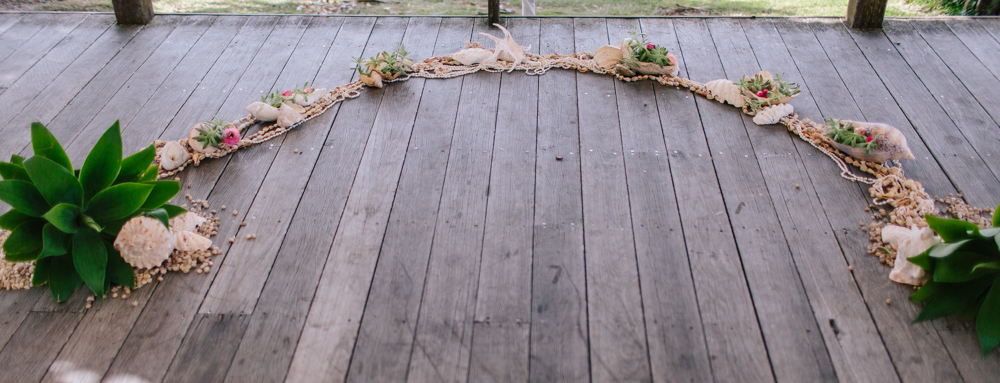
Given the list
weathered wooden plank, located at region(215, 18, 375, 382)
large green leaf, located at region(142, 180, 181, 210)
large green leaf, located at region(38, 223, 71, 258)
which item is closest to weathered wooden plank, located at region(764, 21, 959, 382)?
weathered wooden plank, located at region(215, 18, 375, 382)

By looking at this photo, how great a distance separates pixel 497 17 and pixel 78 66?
206 cm

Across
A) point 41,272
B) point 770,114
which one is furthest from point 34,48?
point 770,114

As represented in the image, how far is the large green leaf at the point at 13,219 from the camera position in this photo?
5.19ft

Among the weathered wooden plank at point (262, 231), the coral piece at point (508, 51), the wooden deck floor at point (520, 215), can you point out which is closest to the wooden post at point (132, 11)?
the wooden deck floor at point (520, 215)

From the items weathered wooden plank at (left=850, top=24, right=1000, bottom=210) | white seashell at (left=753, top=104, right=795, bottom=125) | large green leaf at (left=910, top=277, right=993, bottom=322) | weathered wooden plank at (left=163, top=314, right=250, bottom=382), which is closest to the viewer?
weathered wooden plank at (left=163, top=314, right=250, bottom=382)

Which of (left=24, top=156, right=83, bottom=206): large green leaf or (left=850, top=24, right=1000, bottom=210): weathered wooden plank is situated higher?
(left=24, top=156, right=83, bottom=206): large green leaf

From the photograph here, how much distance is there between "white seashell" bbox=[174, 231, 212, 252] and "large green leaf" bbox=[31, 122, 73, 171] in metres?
0.33

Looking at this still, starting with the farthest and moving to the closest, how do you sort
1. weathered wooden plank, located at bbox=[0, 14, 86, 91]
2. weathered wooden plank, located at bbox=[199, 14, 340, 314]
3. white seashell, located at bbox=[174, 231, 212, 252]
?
weathered wooden plank, located at bbox=[0, 14, 86, 91], white seashell, located at bbox=[174, 231, 212, 252], weathered wooden plank, located at bbox=[199, 14, 340, 314]

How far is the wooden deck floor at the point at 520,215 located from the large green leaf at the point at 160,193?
24 centimetres

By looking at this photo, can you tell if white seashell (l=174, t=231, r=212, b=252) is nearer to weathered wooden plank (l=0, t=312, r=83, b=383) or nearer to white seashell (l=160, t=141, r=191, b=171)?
weathered wooden plank (l=0, t=312, r=83, b=383)

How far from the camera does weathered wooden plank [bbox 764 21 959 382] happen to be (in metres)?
1.52

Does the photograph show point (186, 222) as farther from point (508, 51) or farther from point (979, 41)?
point (979, 41)

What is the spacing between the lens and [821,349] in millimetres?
1528

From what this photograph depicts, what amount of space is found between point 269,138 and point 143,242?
0.79m
